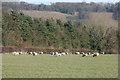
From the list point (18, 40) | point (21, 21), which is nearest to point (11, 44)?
point (18, 40)

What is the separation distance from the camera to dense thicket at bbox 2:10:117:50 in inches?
2751

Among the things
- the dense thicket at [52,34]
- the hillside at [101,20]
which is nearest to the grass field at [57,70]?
the hillside at [101,20]

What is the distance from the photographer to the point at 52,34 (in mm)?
75875

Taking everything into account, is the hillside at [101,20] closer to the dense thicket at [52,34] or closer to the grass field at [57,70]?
the dense thicket at [52,34]

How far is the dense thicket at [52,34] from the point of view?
2751 inches

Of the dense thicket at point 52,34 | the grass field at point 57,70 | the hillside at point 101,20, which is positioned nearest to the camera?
the grass field at point 57,70

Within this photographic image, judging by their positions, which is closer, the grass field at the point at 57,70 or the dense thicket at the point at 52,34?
the grass field at the point at 57,70

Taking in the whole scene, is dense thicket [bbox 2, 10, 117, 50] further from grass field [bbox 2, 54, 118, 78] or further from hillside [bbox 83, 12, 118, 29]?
grass field [bbox 2, 54, 118, 78]

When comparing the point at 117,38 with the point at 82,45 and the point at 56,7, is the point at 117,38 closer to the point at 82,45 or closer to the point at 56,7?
the point at 82,45

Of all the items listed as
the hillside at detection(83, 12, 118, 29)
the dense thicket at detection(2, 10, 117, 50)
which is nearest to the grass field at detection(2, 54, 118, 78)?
the hillside at detection(83, 12, 118, 29)

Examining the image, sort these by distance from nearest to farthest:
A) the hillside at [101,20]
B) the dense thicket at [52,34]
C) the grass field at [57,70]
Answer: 1. the grass field at [57,70]
2. the hillside at [101,20]
3. the dense thicket at [52,34]

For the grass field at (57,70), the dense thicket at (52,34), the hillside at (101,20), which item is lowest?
the dense thicket at (52,34)

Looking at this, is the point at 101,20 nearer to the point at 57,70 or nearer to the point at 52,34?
the point at 52,34

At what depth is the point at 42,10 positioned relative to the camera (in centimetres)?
14575
